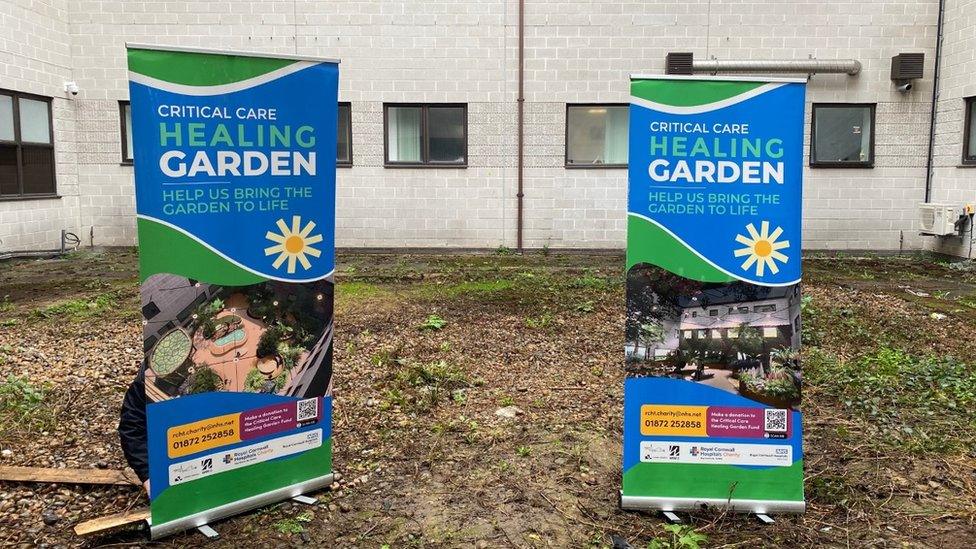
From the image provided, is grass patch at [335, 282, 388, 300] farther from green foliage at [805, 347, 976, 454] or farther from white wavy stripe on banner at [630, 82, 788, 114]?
white wavy stripe on banner at [630, 82, 788, 114]

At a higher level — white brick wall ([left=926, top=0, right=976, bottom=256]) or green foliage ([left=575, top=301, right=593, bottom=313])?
white brick wall ([left=926, top=0, right=976, bottom=256])

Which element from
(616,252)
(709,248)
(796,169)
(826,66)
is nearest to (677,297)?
(709,248)

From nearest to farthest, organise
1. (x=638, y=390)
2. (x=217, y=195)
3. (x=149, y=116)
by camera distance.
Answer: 1. (x=149, y=116)
2. (x=217, y=195)
3. (x=638, y=390)

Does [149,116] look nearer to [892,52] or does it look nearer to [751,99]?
[751,99]

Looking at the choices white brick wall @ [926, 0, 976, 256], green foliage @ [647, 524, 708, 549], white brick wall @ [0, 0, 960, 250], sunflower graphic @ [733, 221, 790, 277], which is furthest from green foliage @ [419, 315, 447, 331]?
white brick wall @ [926, 0, 976, 256]

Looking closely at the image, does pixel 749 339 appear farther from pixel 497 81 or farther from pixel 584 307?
pixel 497 81

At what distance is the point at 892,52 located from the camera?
1280cm

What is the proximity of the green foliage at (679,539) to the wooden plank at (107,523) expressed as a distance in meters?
2.41

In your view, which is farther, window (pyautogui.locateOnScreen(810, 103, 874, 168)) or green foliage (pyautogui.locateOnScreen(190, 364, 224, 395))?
window (pyautogui.locateOnScreen(810, 103, 874, 168))

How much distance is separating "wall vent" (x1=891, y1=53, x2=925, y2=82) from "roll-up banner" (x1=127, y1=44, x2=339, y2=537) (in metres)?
12.1

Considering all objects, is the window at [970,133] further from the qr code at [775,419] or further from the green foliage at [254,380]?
the green foliage at [254,380]

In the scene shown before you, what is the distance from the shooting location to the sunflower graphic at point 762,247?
11.3 ft

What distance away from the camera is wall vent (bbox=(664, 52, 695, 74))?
41.0 feet

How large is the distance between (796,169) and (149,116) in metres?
2.87
